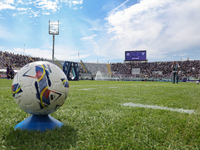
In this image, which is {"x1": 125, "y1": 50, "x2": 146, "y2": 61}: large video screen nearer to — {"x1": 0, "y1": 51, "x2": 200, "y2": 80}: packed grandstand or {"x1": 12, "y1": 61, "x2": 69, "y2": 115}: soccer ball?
{"x1": 0, "y1": 51, "x2": 200, "y2": 80}: packed grandstand

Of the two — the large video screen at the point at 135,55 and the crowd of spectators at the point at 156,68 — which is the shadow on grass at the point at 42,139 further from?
the large video screen at the point at 135,55

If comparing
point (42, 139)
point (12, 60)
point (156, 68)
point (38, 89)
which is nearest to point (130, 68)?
point (156, 68)

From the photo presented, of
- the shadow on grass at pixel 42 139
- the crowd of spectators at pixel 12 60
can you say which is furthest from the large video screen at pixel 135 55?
the shadow on grass at pixel 42 139

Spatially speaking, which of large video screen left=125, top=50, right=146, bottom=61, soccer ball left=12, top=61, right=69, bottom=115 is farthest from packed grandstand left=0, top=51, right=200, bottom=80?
Result: soccer ball left=12, top=61, right=69, bottom=115

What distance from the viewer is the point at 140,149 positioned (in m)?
1.69

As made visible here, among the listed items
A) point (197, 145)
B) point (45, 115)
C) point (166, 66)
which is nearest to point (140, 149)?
point (197, 145)

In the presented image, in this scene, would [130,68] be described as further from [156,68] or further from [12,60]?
[12,60]

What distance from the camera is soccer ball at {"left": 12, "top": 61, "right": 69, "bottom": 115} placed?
7.06 ft

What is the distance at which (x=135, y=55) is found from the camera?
54.7m

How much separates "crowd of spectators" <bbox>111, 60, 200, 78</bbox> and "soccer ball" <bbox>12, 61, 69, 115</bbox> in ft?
152

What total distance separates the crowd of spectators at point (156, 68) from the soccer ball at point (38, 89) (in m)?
46.3

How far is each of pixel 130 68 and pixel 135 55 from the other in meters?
5.02

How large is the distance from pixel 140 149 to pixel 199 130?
1.13 meters

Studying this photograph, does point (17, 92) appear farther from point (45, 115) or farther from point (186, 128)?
point (186, 128)
